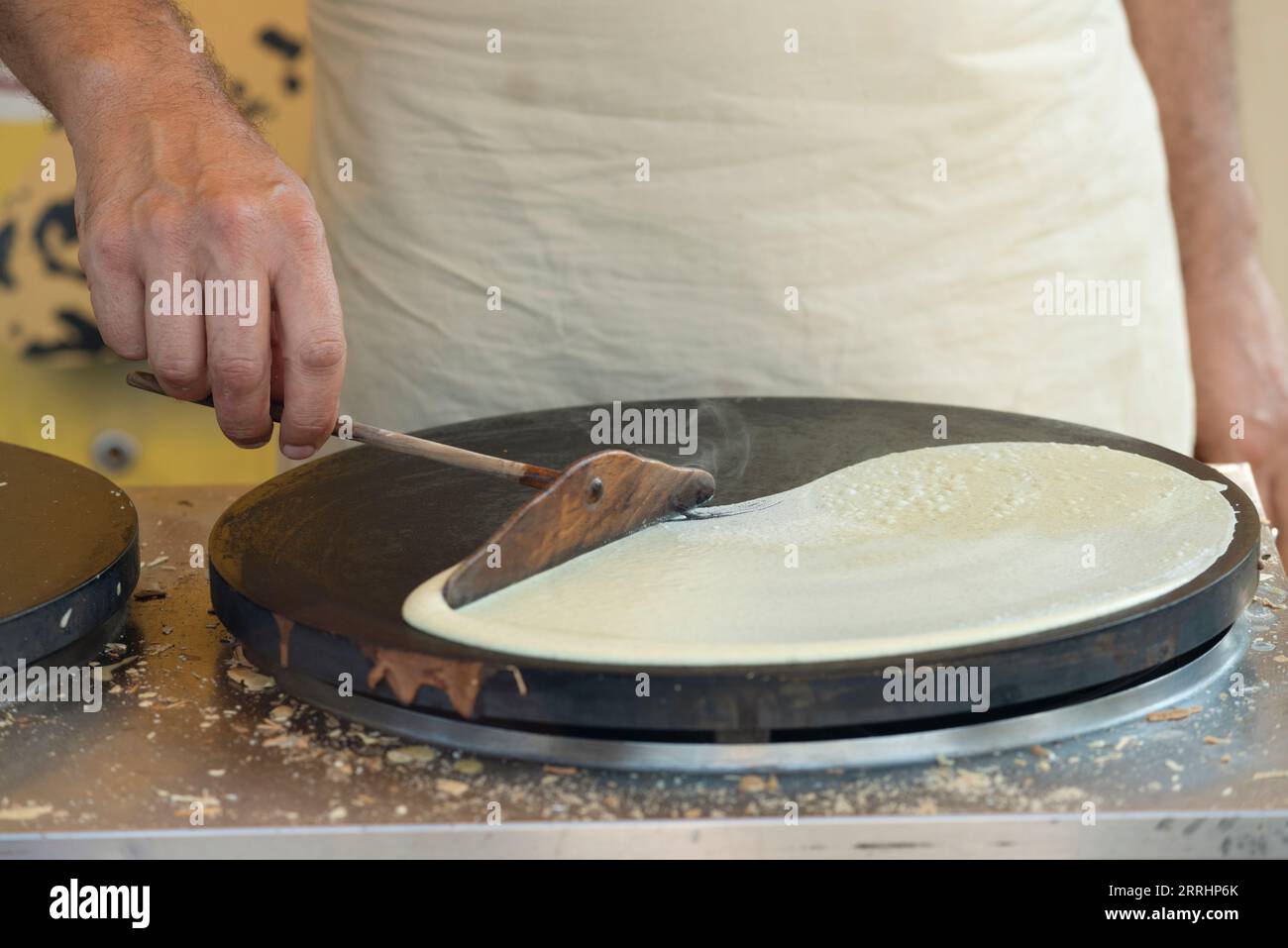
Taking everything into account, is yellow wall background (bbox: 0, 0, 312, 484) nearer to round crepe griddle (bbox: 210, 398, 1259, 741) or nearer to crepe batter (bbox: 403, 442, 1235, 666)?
round crepe griddle (bbox: 210, 398, 1259, 741)

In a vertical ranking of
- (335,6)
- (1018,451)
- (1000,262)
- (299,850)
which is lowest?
(299,850)

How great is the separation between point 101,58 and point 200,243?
241 millimetres

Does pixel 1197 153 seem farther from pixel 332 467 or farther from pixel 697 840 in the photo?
pixel 697 840

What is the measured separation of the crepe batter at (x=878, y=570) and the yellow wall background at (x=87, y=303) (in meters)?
1.92

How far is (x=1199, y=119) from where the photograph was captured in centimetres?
197

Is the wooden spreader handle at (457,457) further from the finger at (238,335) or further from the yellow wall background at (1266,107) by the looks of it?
the yellow wall background at (1266,107)

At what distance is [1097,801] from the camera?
2.51 ft

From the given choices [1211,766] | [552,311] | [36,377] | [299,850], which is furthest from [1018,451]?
[36,377]

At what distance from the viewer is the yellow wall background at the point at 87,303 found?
8.77 feet

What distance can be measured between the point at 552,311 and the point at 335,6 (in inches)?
16.6

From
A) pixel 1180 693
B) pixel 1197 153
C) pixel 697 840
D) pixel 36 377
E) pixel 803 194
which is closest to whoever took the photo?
pixel 697 840

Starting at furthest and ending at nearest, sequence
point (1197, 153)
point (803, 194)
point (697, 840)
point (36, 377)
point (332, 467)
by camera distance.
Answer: point (36, 377) → point (1197, 153) → point (803, 194) → point (332, 467) → point (697, 840)

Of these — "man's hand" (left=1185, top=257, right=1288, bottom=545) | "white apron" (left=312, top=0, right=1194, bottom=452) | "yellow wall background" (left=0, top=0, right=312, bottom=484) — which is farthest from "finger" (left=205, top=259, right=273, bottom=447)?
"yellow wall background" (left=0, top=0, right=312, bottom=484)

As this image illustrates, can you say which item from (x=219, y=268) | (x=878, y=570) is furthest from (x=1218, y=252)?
(x=219, y=268)
